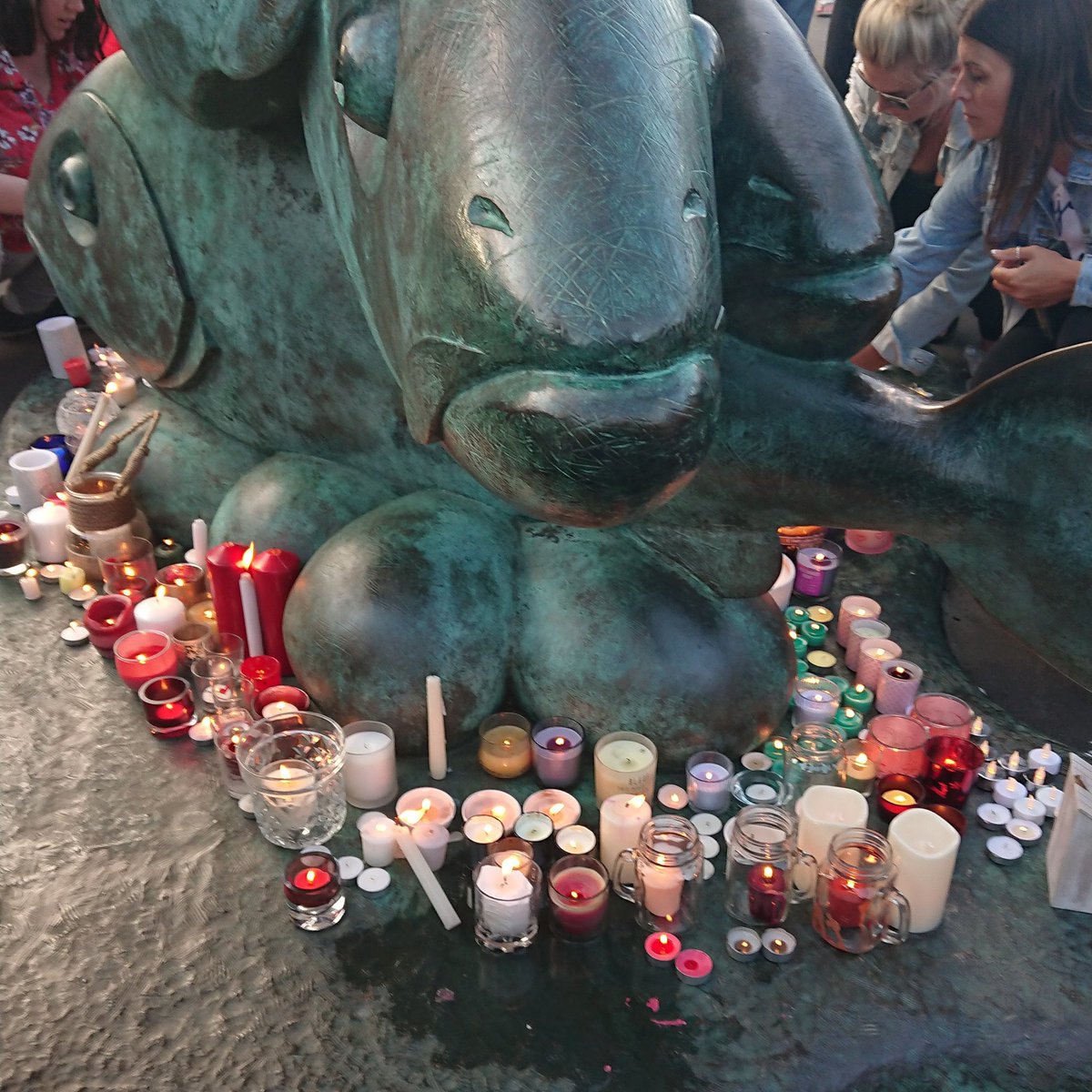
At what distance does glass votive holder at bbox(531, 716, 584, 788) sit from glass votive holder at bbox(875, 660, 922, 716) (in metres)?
0.59

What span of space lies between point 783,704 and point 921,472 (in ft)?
1.69

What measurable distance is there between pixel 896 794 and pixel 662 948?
19.3 inches

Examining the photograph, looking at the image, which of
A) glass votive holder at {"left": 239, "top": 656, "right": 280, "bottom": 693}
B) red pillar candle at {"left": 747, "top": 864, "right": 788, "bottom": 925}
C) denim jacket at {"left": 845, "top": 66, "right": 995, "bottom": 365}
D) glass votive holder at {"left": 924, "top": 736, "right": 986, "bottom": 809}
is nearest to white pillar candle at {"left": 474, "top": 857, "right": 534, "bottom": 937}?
red pillar candle at {"left": 747, "top": 864, "right": 788, "bottom": 925}

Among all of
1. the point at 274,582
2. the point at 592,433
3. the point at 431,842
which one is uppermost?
the point at 592,433

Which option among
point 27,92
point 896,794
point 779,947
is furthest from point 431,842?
point 27,92

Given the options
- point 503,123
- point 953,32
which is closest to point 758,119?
point 503,123

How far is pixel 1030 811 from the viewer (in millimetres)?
1821

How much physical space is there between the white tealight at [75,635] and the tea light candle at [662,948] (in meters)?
1.28

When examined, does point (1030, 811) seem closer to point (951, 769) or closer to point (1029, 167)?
point (951, 769)

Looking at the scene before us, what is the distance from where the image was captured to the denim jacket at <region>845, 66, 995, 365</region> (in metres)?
2.99

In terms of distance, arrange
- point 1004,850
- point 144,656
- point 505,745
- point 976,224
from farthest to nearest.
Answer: point 976,224, point 144,656, point 505,745, point 1004,850

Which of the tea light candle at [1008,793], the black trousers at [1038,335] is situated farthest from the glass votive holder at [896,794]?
the black trousers at [1038,335]

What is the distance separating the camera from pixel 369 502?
2092 millimetres

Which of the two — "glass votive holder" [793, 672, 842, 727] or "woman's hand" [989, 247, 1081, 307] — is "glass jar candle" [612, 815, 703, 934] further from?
"woman's hand" [989, 247, 1081, 307]
